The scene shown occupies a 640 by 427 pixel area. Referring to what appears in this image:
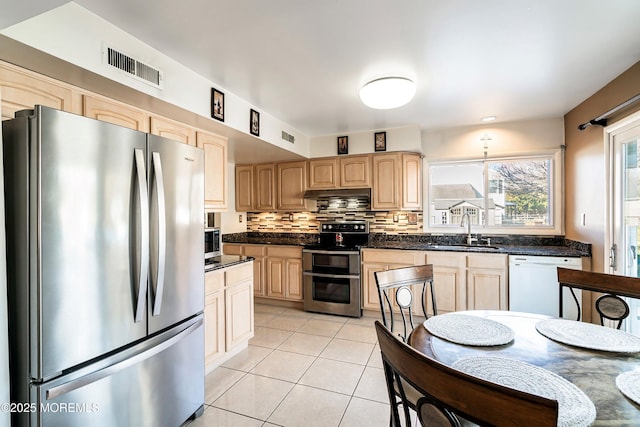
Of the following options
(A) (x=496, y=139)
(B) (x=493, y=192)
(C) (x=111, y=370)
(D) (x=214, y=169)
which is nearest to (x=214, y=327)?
(C) (x=111, y=370)

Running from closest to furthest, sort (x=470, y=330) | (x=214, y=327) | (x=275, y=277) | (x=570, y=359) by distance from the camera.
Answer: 1. (x=570, y=359)
2. (x=470, y=330)
3. (x=214, y=327)
4. (x=275, y=277)

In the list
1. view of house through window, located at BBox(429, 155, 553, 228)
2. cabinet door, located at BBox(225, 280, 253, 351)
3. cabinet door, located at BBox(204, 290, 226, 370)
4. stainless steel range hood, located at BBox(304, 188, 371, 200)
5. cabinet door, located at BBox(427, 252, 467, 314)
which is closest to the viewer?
cabinet door, located at BBox(204, 290, 226, 370)

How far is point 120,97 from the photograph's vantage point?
78.1 inches

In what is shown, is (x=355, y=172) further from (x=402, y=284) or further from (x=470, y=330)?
(x=470, y=330)

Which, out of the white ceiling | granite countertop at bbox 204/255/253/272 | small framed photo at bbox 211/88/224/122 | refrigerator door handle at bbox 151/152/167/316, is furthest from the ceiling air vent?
granite countertop at bbox 204/255/253/272

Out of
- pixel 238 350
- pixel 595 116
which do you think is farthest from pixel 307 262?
pixel 595 116

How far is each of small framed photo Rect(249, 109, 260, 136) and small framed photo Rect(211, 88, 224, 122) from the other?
1.45ft

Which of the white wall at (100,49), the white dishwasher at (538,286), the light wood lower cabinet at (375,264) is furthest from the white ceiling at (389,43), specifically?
the light wood lower cabinet at (375,264)

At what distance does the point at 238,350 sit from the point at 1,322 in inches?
78.7

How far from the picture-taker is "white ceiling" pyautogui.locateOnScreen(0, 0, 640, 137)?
5.29ft

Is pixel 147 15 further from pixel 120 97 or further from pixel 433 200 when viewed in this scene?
pixel 433 200

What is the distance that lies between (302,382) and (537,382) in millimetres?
1782

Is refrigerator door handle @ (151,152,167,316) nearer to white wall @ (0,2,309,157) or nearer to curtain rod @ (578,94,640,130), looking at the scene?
white wall @ (0,2,309,157)

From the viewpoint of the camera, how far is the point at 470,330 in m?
1.44
